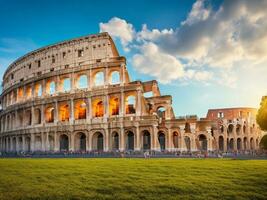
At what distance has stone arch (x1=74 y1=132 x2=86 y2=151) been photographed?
45.3 meters

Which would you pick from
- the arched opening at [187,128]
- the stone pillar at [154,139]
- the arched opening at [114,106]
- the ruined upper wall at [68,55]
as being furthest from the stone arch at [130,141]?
the ruined upper wall at [68,55]

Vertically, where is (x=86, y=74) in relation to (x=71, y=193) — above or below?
above

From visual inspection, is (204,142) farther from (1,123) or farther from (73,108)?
(1,123)

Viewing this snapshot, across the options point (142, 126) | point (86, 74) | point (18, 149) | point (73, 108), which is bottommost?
point (18, 149)

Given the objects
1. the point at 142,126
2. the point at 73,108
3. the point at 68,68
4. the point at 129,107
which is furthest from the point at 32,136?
the point at 142,126

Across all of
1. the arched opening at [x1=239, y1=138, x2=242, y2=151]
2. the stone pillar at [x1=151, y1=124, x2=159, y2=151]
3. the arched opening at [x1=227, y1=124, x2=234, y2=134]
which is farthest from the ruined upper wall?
the arched opening at [x1=239, y1=138, x2=242, y2=151]

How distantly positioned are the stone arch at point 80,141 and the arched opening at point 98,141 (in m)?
2.48

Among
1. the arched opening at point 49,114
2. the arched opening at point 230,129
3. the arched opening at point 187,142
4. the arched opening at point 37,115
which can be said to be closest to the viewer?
the arched opening at point 187,142

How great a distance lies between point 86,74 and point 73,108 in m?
6.42

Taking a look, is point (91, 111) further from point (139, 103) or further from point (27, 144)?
point (27, 144)

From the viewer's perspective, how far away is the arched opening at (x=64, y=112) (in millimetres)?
47931

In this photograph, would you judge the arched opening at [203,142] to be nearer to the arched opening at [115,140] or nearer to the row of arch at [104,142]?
the row of arch at [104,142]

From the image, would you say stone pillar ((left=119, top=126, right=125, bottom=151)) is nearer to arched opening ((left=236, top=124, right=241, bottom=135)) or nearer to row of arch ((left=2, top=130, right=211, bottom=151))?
row of arch ((left=2, top=130, right=211, bottom=151))

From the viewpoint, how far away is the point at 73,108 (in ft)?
150
